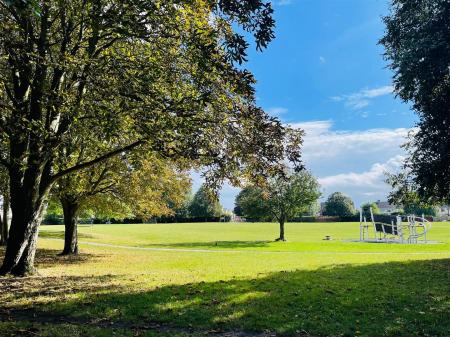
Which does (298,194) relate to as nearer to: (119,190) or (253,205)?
(253,205)

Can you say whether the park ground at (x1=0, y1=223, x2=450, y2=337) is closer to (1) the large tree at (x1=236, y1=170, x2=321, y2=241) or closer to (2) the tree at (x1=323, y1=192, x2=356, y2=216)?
(1) the large tree at (x1=236, y1=170, x2=321, y2=241)

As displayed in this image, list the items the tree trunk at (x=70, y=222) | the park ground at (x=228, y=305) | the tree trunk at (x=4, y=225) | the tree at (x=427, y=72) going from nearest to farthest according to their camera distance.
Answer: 1. the park ground at (x=228, y=305)
2. the tree at (x=427, y=72)
3. the tree trunk at (x=70, y=222)
4. the tree trunk at (x=4, y=225)

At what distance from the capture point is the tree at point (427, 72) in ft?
44.0

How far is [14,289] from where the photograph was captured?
11.7m

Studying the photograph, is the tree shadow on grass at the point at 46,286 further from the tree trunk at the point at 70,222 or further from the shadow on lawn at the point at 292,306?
the tree trunk at the point at 70,222

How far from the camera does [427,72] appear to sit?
13.5 m

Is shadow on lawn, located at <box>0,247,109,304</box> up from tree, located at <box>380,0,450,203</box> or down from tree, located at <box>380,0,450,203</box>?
down

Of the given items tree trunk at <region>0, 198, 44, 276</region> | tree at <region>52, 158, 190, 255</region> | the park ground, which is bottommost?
the park ground

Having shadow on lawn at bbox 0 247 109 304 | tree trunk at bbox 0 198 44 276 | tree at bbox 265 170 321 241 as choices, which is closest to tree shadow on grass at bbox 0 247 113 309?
shadow on lawn at bbox 0 247 109 304

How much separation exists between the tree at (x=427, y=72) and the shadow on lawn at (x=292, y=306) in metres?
3.85

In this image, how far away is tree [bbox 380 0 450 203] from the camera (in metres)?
13.4

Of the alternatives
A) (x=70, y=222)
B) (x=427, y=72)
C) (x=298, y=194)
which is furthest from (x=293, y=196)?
(x=427, y=72)

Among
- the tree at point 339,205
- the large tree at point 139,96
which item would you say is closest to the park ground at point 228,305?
the large tree at point 139,96

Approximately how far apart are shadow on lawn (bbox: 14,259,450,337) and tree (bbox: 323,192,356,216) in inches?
5061
